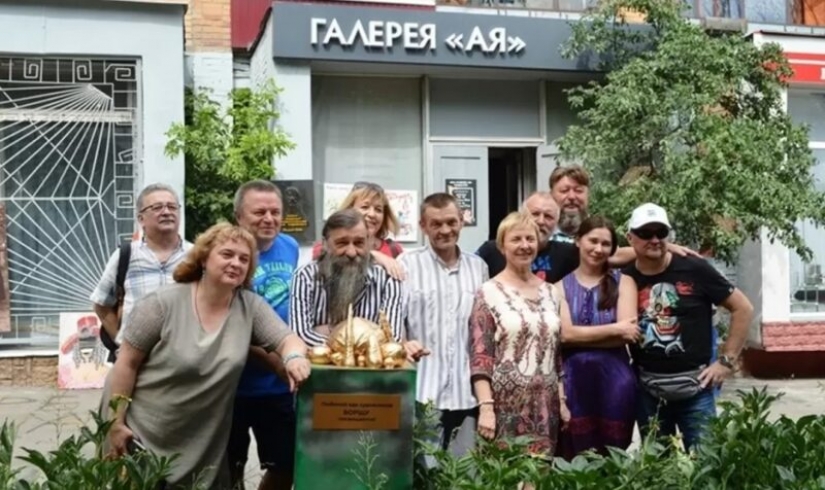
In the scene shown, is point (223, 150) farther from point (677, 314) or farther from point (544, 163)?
point (677, 314)

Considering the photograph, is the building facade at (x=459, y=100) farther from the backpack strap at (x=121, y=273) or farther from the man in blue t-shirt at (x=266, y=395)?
the man in blue t-shirt at (x=266, y=395)

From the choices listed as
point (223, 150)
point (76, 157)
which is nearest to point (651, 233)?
point (223, 150)

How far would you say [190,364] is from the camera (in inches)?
128

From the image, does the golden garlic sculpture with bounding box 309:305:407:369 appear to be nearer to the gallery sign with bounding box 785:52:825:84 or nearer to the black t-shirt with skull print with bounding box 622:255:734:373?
the black t-shirt with skull print with bounding box 622:255:734:373

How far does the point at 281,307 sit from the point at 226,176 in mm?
5451

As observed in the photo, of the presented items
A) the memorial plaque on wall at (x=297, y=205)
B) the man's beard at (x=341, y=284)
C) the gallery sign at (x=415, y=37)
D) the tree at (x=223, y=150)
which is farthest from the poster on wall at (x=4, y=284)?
the man's beard at (x=341, y=284)

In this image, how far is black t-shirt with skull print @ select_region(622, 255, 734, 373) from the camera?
Answer: 4.17m

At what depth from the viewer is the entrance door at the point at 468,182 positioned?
33.6 ft

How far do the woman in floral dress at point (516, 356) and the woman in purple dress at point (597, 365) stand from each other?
0.19 m

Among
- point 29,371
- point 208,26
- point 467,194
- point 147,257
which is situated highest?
point 208,26

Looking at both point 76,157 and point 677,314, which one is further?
point 76,157

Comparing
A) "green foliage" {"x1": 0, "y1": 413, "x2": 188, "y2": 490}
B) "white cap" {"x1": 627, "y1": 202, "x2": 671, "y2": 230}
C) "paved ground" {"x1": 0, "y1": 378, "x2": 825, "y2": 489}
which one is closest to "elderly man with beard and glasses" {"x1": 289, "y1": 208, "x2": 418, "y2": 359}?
"green foliage" {"x1": 0, "y1": 413, "x2": 188, "y2": 490}

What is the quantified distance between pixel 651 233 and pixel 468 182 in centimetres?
625

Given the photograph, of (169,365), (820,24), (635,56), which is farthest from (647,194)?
(169,365)
